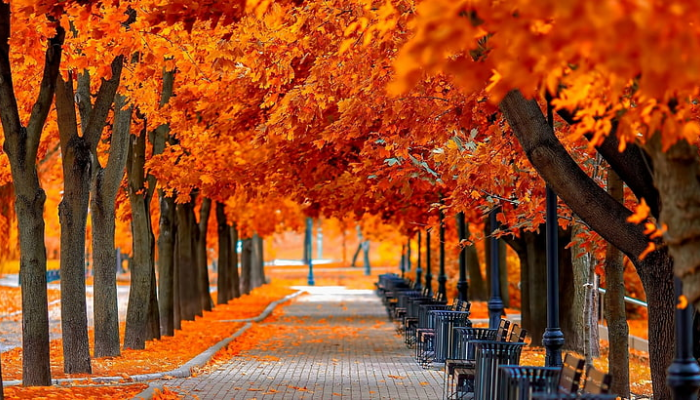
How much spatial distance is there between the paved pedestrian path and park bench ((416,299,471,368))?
0.95 feet

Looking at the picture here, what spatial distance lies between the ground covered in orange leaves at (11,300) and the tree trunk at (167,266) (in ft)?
34.5

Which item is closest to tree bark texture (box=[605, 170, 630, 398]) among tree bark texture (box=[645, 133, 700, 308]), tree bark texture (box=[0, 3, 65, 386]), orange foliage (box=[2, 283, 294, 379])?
orange foliage (box=[2, 283, 294, 379])

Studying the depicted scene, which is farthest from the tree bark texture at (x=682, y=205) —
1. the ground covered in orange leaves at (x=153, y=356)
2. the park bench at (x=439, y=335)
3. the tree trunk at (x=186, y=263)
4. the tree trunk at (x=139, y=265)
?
the tree trunk at (x=186, y=263)

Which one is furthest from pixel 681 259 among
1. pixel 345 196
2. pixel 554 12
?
pixel 345 196

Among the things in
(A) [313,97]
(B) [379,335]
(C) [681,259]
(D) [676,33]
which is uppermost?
(A) [313,97]

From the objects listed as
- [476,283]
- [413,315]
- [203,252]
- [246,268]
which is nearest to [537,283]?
[413,315]

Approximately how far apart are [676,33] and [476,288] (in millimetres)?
40894

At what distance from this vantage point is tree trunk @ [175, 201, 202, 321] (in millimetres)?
31375

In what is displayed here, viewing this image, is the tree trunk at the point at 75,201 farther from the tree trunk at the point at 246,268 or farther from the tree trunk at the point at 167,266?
the tree trunk at the point at 246,268

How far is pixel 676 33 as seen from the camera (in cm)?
455

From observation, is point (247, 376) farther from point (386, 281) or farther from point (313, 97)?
point (386, 281)

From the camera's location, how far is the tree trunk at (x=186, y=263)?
31375 millimetres

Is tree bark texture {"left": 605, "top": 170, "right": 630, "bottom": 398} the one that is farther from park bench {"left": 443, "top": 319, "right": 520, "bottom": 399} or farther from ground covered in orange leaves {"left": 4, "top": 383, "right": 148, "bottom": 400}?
ground covered in orange leaves {"left": 4, "top": 383, "right": 148, "bottom": 400}

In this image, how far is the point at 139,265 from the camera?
71.8 feet
